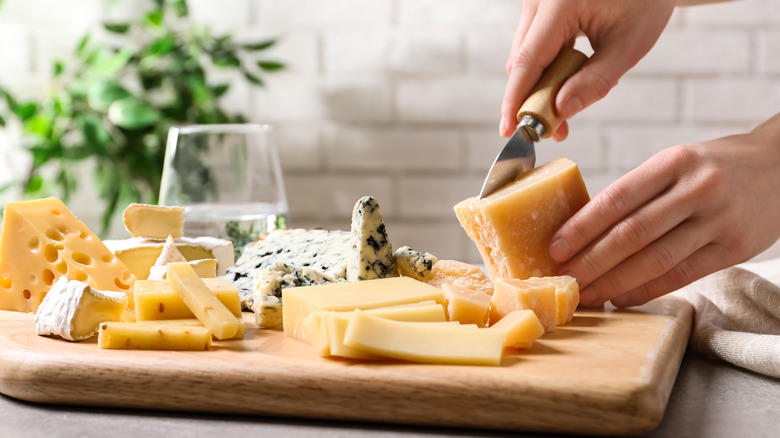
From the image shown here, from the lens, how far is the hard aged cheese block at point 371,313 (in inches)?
31.5

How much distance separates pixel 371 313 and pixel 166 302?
0.91 ft

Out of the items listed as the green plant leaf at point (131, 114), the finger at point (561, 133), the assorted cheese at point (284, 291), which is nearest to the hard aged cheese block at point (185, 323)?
the assorted cheese at point (284, 291)

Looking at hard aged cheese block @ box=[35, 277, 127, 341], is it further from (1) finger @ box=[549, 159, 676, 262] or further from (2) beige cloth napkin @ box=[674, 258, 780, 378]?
(2) beige cloth napkin @ box=[674, 258, 780, 378]

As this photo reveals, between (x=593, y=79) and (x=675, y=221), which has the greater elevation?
(x=593, y=79)

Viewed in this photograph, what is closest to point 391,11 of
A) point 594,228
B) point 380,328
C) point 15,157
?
point 15,157

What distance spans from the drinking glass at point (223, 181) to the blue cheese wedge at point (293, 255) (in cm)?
15

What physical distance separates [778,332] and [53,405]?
91 cm

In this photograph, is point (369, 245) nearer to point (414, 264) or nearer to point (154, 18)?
point (414, 264)

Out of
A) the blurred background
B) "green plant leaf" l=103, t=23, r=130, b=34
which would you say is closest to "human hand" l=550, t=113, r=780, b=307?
the blurred background

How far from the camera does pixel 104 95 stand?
206 cm

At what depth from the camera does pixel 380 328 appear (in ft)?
2.62

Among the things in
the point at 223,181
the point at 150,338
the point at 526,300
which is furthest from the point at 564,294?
the point at 223,181

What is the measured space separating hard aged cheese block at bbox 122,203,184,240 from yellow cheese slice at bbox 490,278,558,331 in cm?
57

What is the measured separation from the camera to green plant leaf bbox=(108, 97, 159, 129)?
2.04 meters
